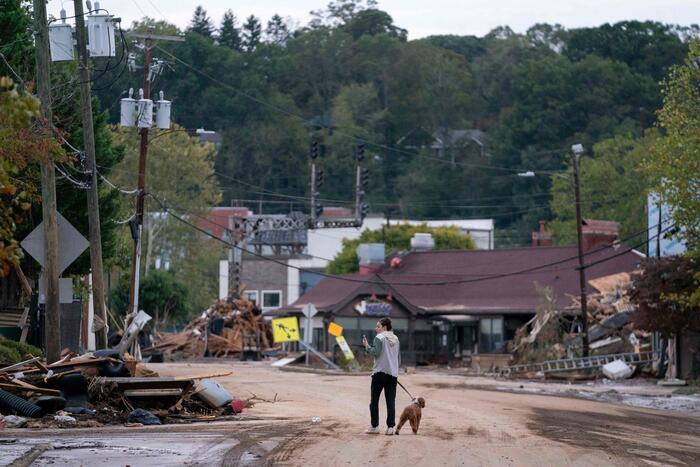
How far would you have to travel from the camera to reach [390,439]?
1806cm

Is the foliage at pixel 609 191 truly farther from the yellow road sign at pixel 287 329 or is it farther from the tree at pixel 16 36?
the tree at pixel 16 36

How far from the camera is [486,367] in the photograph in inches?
2018

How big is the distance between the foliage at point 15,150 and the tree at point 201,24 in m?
109

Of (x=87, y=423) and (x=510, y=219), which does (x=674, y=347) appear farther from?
(x=510, y=219)

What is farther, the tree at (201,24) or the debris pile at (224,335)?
the tree at (201,24)

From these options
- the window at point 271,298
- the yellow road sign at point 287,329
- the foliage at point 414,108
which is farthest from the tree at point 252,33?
the yellow road sign at point 287,329

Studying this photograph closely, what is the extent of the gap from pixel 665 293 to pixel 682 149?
8.88 m

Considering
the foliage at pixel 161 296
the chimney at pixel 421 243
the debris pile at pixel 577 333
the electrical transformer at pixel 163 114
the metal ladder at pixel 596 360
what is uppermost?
the electrical transformer at pixel 163 114

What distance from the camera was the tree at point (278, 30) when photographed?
153 meters

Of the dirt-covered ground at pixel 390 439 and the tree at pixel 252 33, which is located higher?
the tree at pixel 252 33

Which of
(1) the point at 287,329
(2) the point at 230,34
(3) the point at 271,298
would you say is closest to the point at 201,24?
(2) the point at 230,34

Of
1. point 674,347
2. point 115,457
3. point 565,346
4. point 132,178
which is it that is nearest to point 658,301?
point 674,347

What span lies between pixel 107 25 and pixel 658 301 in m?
18.3

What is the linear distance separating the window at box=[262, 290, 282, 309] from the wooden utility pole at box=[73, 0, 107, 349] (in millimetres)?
62696
